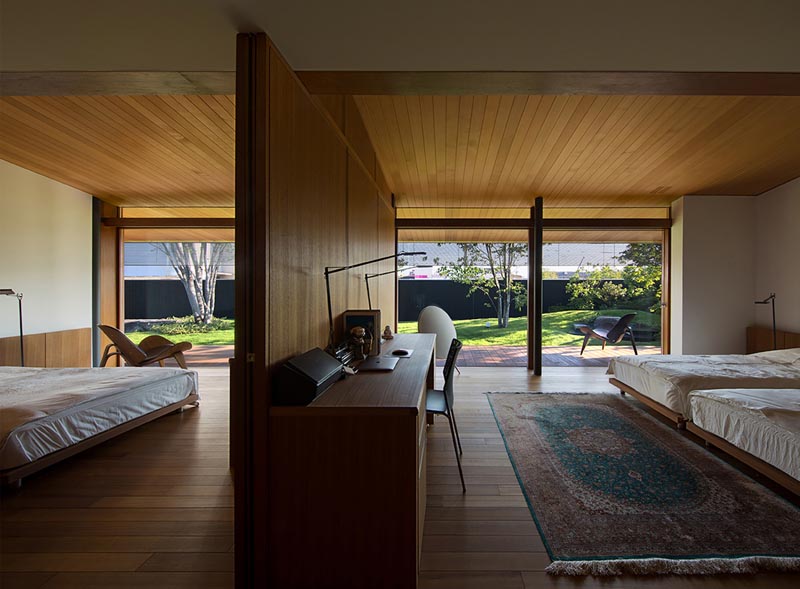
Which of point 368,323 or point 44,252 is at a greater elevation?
point 44,252

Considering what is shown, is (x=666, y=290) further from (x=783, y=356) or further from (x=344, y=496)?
(x=344, y=496)

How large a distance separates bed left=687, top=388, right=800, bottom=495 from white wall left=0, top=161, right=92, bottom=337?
671cm

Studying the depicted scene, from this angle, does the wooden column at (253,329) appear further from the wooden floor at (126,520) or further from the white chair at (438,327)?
the white chair at (438,327)

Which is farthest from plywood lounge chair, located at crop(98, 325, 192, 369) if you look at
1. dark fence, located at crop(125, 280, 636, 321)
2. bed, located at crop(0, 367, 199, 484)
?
dark fence, located at crop(125, 280, 636, 321)

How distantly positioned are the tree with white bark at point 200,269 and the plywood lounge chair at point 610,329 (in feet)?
22.1

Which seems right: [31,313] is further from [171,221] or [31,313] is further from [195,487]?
[195,487]

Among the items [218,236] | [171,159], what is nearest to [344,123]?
[171,159]

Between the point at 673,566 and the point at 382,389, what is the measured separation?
148cm

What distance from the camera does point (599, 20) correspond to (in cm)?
171

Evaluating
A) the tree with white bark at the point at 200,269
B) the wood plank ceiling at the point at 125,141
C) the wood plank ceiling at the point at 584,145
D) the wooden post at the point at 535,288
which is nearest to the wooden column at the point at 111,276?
the wood plank ceiling at the point at 125,141

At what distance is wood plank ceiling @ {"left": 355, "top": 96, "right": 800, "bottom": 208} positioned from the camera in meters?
3.27

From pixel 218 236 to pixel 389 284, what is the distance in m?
3.59

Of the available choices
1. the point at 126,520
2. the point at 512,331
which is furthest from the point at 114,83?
the point at 512,331

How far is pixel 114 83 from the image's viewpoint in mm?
2160
